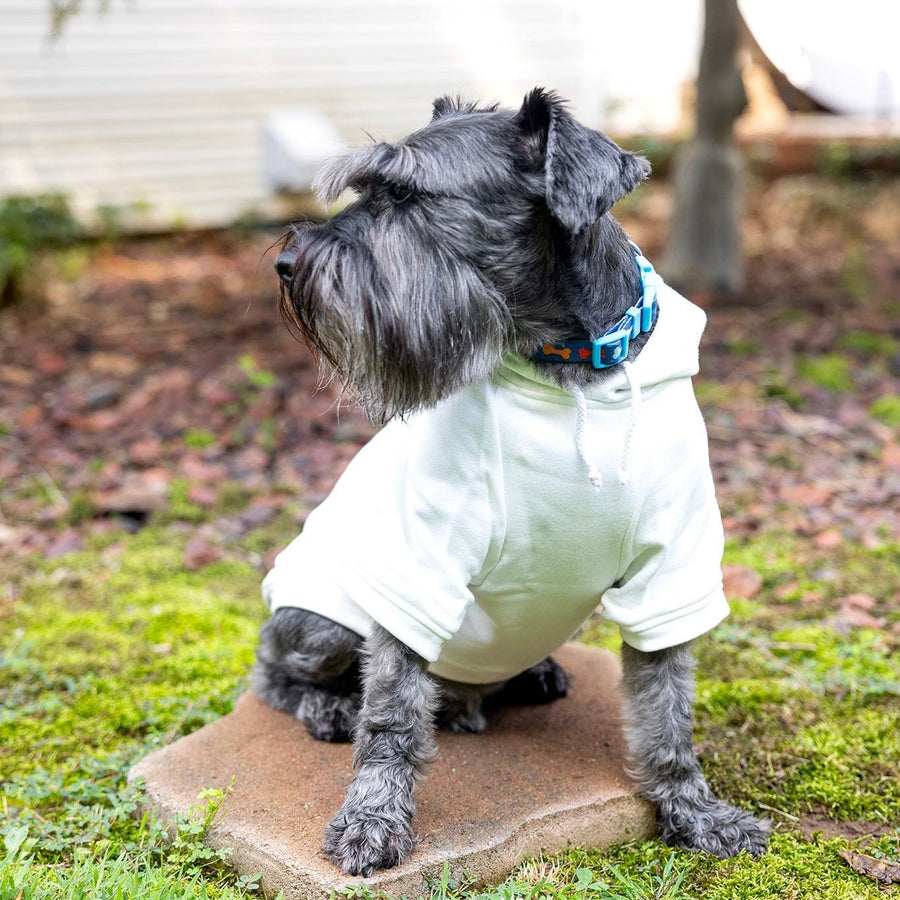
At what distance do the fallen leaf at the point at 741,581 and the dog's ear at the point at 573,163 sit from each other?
8.50ft

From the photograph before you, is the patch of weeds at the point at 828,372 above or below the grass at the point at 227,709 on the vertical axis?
below

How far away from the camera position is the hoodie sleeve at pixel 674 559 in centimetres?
299

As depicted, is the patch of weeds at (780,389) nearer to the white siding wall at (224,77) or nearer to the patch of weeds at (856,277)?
the patch of weeds at (856,277)

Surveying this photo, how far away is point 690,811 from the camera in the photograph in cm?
330

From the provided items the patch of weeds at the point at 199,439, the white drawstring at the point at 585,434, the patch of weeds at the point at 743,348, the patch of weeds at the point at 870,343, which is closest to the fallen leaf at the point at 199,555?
the patch of weeds at the point at 199,439

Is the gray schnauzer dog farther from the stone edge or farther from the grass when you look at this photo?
the grass

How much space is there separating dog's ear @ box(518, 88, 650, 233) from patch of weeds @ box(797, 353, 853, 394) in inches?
188

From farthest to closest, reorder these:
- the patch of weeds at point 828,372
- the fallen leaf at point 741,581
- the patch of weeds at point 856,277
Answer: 1. the patch of weeds at point 856,277
2. the patch of weeds at point 828,372
3. the fallen leaf at point 741,581

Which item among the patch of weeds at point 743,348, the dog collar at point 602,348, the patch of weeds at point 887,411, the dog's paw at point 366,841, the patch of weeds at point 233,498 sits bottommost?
the patch of weeds at point 233,498

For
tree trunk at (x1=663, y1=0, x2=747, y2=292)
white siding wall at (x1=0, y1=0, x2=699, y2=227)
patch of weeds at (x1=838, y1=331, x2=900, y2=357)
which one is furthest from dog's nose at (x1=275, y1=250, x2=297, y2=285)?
white siding wall at (x1=0, y1=0, x2=699, y2=227)

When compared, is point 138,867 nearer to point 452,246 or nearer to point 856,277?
point 452,246

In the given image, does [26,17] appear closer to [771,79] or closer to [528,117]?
[528,117]

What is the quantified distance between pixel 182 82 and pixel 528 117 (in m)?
10.6

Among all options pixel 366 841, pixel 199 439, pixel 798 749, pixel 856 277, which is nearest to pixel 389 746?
pixel 366 841
